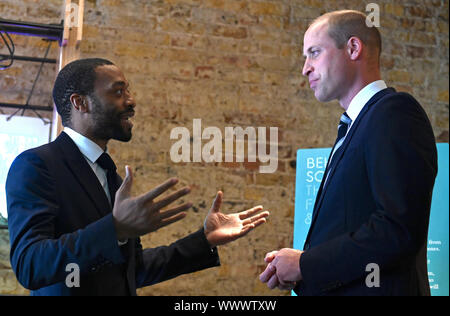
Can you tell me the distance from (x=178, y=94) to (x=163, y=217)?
11.3 feet

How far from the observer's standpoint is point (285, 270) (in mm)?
1877

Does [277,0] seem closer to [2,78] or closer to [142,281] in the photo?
[2,78]

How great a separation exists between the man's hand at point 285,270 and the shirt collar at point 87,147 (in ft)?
2.39

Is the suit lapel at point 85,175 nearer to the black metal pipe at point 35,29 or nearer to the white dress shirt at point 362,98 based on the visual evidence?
the white dress shirt at point 362,98

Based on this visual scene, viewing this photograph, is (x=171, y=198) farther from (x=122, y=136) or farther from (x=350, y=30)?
(x=350, y=30)

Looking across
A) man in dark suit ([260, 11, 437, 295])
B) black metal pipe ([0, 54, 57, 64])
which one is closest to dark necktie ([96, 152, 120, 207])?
man in dark suit ([260, 11, 437, 295])

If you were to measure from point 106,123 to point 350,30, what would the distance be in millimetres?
957

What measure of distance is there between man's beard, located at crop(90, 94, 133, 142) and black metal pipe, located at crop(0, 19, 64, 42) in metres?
0.79

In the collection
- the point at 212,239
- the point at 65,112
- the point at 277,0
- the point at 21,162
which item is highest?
the point at 277,0

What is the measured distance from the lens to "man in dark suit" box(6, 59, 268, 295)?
1.74 metres

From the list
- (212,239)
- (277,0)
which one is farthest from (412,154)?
(277,0)
